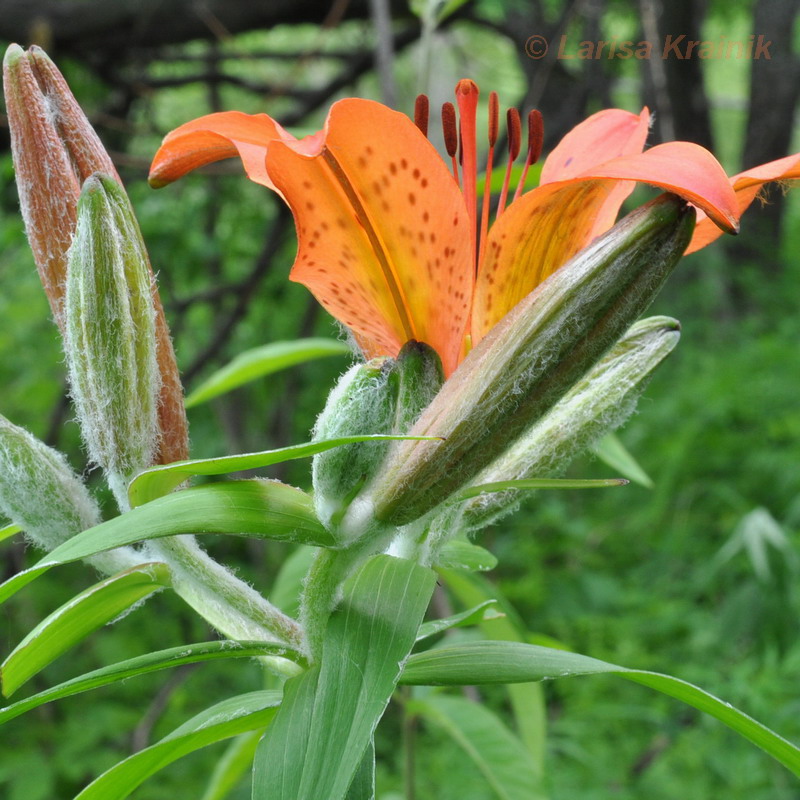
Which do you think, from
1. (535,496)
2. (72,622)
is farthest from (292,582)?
(535,496)

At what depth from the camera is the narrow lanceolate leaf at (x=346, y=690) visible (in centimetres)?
43

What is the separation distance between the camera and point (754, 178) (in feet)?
1.61

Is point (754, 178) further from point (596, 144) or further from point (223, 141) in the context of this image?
point (223, 141)

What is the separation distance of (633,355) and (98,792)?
→ 0.42 m

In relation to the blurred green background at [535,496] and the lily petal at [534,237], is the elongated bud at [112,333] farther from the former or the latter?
the blurred green background at [535,496]

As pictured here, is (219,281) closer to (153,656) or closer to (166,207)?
(166,207)

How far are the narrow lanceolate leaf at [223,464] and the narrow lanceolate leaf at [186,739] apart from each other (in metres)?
0.14

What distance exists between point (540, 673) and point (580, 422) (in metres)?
0.16

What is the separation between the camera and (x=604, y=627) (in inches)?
82.3

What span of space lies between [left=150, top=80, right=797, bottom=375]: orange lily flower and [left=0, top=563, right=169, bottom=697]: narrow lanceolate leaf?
21 cm

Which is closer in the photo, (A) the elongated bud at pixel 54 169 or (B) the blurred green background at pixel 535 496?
(A) the elongated bud at pixel 54 169

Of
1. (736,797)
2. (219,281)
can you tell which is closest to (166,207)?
(219,281)

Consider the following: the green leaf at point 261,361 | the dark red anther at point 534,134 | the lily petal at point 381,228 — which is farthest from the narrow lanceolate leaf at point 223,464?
the green leaf at point 261,361

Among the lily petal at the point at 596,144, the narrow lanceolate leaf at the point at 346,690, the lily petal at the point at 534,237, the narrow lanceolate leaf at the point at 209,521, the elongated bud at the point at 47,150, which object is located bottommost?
the narrow lanceolate leaf at the point at 346,690
